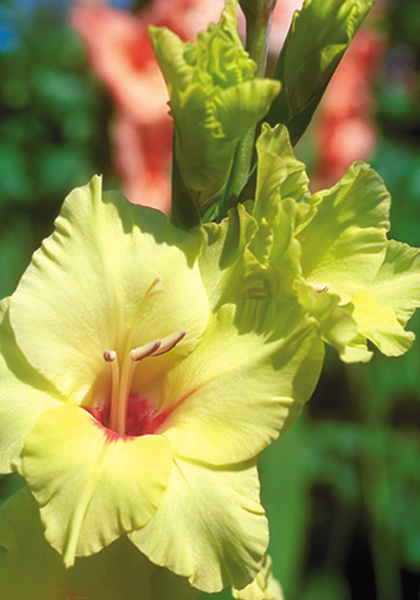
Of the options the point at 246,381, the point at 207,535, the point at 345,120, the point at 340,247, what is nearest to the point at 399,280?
the point at 340,247

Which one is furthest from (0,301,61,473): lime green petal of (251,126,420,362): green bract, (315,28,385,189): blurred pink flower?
(315,28,385,189): blurred pink flower

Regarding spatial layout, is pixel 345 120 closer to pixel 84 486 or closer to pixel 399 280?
pixel 399 280

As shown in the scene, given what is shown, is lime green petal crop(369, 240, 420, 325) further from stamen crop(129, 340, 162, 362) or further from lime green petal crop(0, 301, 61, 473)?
lime green petal crop(0, 301, 61, 473)

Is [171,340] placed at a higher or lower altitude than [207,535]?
higher

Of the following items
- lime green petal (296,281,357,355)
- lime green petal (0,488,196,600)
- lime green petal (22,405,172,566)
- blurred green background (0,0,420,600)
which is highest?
lime green petal (296,281,357,355)

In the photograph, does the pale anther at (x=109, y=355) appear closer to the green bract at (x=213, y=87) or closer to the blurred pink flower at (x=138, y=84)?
the green bract at (x=213, y=87)

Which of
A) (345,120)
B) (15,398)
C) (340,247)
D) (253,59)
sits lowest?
(345,120)

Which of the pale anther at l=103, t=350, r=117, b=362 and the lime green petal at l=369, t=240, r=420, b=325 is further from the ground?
the lime green petal at l=369, t=240, r=420, b=325
